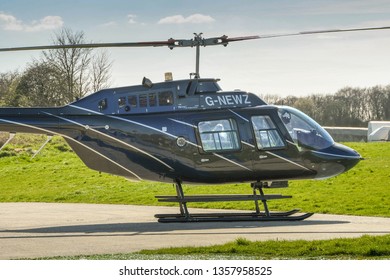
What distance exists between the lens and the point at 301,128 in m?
18.2

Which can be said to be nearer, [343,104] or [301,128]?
[301,128]

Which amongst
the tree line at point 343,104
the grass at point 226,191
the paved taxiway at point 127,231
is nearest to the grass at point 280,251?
the grass at point 226,191

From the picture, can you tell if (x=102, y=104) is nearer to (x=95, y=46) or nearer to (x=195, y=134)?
(x=95, y=46)

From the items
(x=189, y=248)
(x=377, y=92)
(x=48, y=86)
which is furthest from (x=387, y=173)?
(x=377, y=92)

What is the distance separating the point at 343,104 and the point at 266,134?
39.1 metres

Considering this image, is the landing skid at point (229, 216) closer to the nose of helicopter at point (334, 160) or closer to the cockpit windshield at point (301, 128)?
the nose of helicopter at point (334, 160)

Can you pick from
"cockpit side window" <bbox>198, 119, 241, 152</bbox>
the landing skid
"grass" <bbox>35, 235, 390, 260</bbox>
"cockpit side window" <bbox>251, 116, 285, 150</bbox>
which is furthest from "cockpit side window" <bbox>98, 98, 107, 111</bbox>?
"grass" <bbox>35, 235, 390, 260</bbox>

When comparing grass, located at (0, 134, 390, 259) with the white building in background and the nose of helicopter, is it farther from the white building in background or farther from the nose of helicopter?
the white building in background

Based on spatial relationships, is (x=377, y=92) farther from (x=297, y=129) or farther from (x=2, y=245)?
(x=2, y=245)

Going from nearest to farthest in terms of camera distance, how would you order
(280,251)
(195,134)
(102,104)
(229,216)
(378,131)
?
(280,251) → (195,134) → (102,104) → (229,216) → (378,131)

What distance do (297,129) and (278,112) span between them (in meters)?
0.61

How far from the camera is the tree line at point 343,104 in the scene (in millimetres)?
54531

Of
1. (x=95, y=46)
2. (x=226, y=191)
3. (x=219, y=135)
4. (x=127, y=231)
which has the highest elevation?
(x=95, y=46)

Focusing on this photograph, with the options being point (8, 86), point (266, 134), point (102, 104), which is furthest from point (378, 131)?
point (102, 104)
